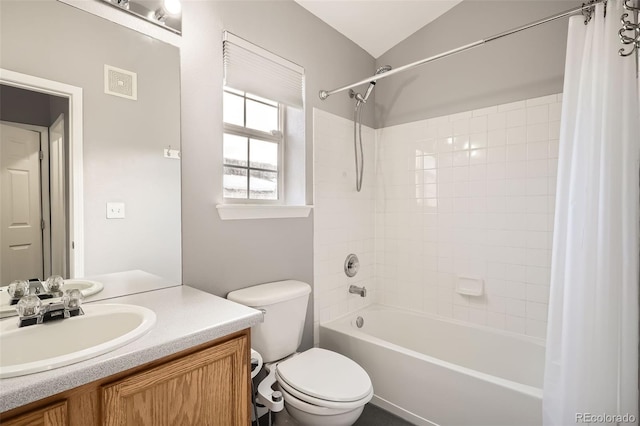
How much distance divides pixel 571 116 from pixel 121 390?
1.87 metres

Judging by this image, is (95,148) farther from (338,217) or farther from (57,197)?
(338,217)

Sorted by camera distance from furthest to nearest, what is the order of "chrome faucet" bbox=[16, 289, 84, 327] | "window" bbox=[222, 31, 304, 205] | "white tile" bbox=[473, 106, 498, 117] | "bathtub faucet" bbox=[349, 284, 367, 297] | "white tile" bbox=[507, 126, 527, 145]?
"bathtub faucet" bbox=[349, 284, 367, 297], "white tile" bbox=[473, 106, 498, 117], "white tile" bbox=[507, 126, 527, 145], "window" bbox=[222, 31, 304, 205], "chrome faucet" bbox=[16, 289, 84, 327]

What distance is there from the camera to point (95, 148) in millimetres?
1240

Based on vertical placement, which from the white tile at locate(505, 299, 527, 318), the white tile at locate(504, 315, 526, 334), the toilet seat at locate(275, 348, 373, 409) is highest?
the white tile at locate(505, 299, 527, 318)

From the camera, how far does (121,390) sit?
80 centimetres

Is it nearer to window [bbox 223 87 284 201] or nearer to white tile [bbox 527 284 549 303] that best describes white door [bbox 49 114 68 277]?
window [bbox 223 87 284 201]

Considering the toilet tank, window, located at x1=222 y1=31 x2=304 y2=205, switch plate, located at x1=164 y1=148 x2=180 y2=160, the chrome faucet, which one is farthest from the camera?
window, located at x1=222 y1=31 x2=304 y2=205

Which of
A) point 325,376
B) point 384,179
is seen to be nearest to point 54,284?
point 325,376

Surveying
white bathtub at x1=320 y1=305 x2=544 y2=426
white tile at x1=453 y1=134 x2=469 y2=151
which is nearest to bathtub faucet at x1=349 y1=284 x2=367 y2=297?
white bathtub at x1=320 y1=305 x2=544 y2=426

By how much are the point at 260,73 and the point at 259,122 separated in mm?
338

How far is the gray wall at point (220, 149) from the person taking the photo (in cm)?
153

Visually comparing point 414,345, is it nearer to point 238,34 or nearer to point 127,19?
point 238,34

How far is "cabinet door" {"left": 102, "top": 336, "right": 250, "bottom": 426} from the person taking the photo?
0.81 meters

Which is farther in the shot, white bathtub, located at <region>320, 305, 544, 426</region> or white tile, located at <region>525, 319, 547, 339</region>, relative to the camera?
white tile, located at <region>525, 319, 547, 339</region>
